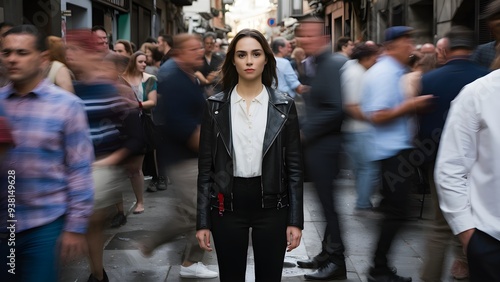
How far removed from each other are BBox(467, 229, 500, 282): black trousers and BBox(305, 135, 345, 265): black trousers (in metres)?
2.84

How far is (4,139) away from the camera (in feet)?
10.1

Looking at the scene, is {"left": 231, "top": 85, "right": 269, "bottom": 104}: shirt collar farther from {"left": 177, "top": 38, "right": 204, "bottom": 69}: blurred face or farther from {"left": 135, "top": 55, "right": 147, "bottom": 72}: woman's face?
{"left": 135, "top": 55, "right": 147, "bottom": 72}: woman's face

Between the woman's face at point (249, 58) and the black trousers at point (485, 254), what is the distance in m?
1.51

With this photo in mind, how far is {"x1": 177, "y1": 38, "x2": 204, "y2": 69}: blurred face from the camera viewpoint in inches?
235

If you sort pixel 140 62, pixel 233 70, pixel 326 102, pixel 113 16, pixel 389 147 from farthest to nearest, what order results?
pixel 113 16, pixel 140 62, pixel 326 102, pixel 389 147, pixel 233 70

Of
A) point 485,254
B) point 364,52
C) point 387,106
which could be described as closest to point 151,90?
point 364,52

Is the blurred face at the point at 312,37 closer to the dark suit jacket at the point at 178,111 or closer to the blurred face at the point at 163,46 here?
the dark suit jacket at the point at 178,111

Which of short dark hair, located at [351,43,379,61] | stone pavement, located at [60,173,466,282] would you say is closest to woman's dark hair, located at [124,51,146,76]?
stone pavement, located at [60,173,466,282]

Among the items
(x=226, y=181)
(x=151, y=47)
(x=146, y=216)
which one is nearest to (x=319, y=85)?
(x=226, y=181)

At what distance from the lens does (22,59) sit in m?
A: 3.61

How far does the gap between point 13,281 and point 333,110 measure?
3.04m

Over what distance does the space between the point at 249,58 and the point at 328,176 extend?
2.11m

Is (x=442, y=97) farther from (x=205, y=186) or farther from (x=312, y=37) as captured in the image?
(x=205, y=186)

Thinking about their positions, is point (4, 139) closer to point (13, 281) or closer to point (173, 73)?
point (13, 281)
